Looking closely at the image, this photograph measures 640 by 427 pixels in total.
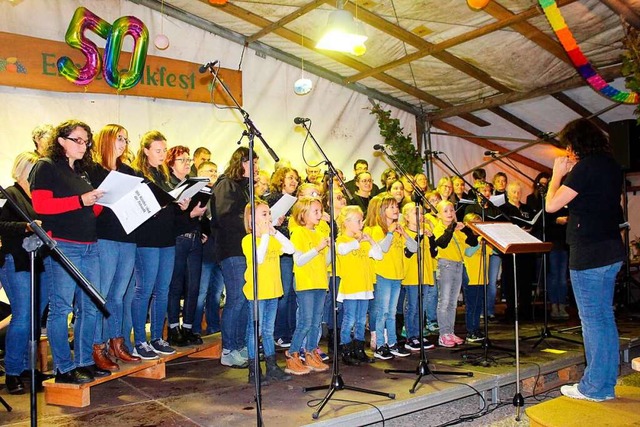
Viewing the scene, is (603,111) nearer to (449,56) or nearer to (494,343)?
(449,56)

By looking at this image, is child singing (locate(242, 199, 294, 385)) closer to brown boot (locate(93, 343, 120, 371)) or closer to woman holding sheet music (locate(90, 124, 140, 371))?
woman holding sheet music (locate(90, 124, 140, 371))

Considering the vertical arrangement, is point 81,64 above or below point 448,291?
above

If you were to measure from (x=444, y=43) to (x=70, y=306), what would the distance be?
5.48 m

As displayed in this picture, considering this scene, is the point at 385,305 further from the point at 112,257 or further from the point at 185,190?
the point at 112,257

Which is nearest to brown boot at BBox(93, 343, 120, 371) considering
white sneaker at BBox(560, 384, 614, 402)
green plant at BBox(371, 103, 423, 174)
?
white sneaker at BBox(560, 384, 614, 402)

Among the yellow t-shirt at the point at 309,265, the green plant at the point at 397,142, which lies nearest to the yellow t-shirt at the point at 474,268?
the yellow t-shirt at the point at 309,265

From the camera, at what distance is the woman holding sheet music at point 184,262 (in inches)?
185

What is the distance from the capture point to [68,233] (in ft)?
11.4

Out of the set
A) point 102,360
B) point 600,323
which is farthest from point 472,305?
point 102,360

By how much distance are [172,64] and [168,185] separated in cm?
310

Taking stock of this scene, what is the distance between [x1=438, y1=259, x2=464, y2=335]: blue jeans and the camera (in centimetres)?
536

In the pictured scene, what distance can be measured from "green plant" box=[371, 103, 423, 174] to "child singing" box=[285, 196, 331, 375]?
445 cm

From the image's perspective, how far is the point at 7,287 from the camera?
4.05m

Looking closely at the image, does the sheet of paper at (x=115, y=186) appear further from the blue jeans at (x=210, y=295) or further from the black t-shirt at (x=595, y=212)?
the black t-shirt at (x=595, y=212)
